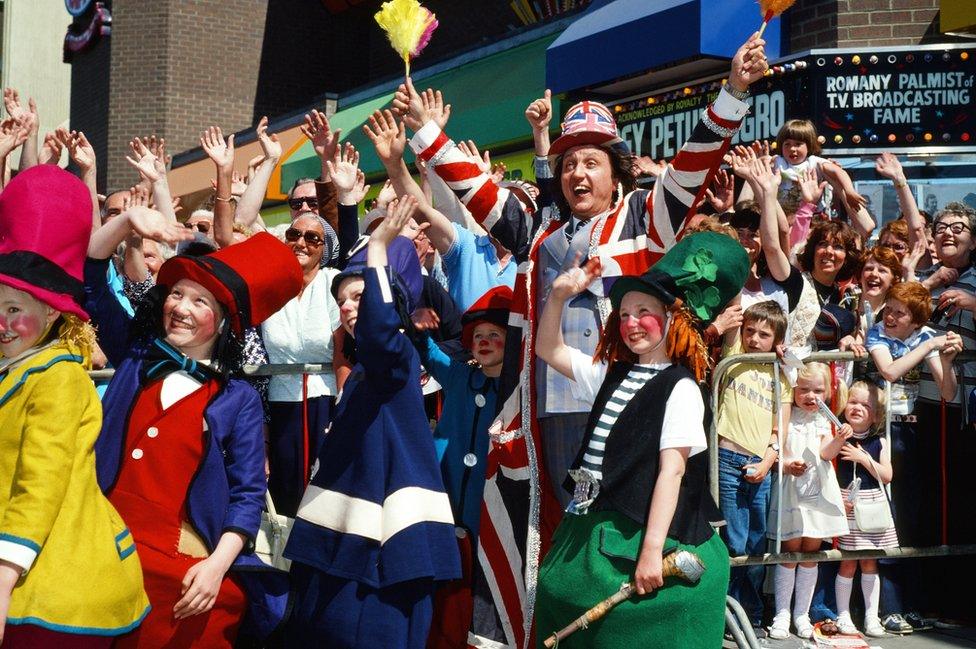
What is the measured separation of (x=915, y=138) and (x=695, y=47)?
1.89 m

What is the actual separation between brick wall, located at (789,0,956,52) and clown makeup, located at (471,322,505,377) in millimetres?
5861

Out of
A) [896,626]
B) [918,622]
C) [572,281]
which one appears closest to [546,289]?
[572,281]

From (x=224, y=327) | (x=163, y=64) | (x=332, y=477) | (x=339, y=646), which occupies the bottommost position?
(x=339, y=646)

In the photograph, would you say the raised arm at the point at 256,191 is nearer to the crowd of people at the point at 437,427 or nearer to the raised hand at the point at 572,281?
the crowd of people at the point at 437,427

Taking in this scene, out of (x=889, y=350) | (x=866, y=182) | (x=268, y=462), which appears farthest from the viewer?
(x=866, y=182)

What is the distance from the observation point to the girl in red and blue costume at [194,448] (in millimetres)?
3910

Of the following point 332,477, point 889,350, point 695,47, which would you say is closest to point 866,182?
point 695,47

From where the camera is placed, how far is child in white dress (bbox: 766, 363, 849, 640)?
577 cm

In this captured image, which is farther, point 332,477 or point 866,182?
point 866,182

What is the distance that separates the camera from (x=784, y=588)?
5.84 metres

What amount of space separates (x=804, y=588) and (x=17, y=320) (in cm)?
380

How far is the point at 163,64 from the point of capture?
72.4ft

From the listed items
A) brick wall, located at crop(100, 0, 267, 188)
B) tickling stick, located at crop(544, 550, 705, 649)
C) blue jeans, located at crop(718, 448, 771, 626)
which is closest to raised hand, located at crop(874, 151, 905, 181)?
blue jeans, located at crop(718, 448, 771, 626)

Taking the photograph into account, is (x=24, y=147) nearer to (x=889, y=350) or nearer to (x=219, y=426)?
(x=219, y=426)
